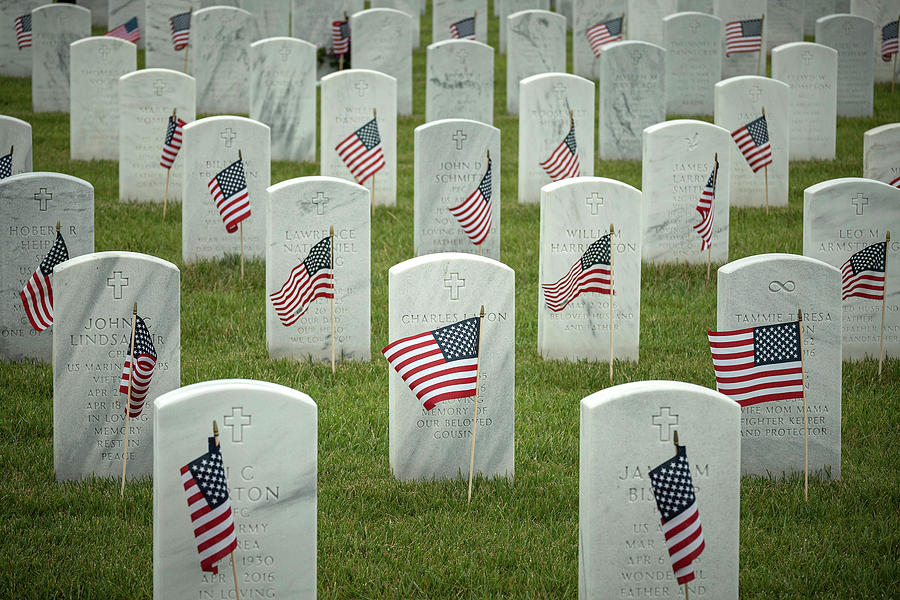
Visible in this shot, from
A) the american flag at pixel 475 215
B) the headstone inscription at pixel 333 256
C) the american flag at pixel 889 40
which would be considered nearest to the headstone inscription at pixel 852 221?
the american flag at pixel 475 215

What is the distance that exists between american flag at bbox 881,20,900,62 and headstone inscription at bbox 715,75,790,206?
7031 millimetres

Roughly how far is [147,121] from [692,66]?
27.3 feet

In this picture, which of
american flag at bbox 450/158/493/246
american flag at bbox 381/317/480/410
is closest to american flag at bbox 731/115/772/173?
american flag at bbox 450/158/493/246

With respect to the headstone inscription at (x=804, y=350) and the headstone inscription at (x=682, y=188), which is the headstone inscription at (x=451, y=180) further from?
the headstone inscription at (x=804, y=350)

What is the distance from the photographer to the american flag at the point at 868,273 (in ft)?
28.6

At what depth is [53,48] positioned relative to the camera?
17203 millimetres

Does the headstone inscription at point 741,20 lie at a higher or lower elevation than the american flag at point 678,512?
higher

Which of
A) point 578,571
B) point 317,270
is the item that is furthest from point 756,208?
point 578,571

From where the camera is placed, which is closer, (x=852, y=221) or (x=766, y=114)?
(x=852, y=221)

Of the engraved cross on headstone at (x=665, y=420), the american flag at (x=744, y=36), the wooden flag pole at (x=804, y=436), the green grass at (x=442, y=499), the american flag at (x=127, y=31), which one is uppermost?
the american flag at (x=744, y=36)

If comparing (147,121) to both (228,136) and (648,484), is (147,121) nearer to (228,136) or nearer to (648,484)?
(228,136)

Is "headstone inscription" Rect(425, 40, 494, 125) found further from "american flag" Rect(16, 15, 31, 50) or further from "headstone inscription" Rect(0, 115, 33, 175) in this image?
"american flag" Rect(16, 15, 31, 50)

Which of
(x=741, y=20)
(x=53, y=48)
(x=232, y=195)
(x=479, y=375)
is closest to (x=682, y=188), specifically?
(x=232, y=195)

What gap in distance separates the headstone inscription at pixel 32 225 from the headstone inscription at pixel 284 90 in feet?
20.8
